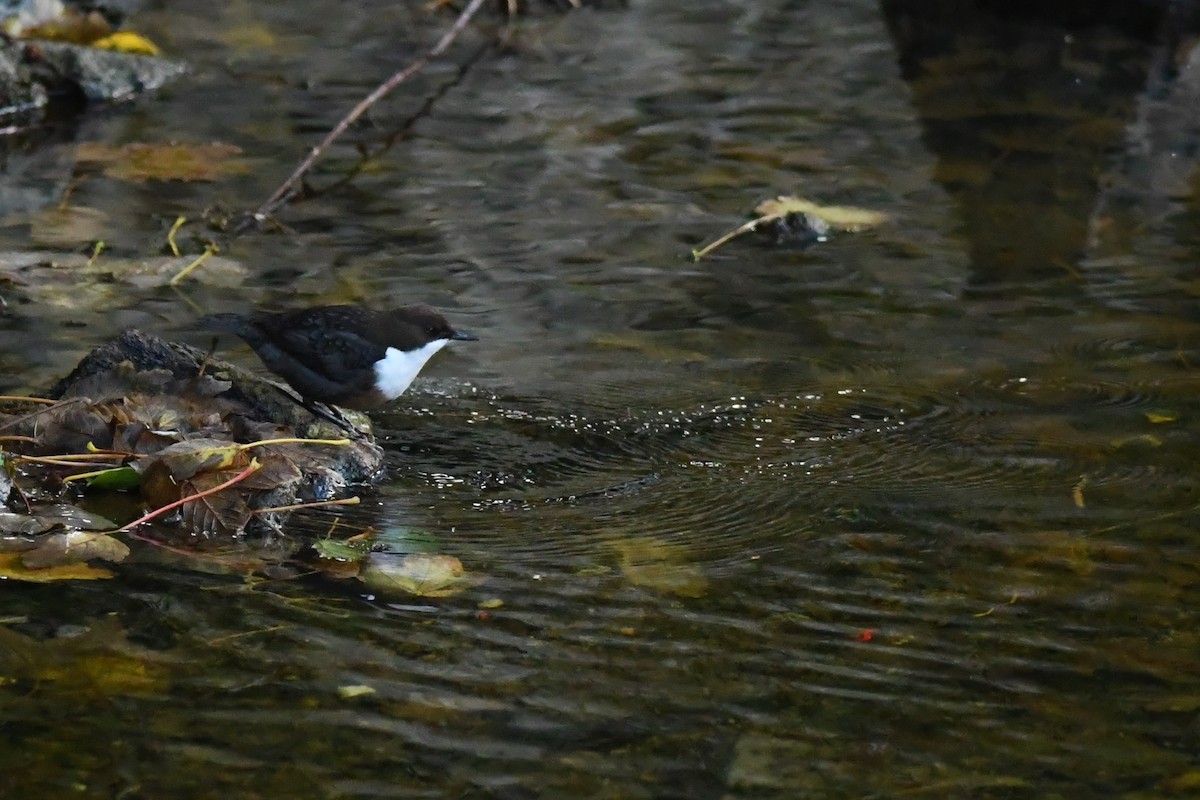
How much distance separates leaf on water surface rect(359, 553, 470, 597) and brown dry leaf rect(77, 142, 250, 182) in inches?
175

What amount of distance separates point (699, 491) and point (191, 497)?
1.39 m

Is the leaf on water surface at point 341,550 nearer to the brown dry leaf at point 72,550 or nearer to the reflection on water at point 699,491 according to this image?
the reflection on water at point 699,491

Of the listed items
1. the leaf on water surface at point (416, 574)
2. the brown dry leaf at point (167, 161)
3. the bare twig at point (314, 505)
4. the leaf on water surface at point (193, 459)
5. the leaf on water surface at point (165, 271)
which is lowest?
the brown dry leaf at point (167, 161)

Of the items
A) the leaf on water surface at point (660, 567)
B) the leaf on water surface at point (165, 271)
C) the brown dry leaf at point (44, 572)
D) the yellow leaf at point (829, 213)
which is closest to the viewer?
the brown dry leaf at point (44, 572)

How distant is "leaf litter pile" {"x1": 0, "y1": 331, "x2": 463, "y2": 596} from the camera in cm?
411

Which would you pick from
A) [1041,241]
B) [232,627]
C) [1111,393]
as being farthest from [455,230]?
[232,627]

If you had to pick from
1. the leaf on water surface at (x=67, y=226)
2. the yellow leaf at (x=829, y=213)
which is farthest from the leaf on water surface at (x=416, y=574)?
the yellow leaf at (x=829, y=213)

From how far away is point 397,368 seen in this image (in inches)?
197

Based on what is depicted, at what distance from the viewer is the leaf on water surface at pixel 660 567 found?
4.09 m

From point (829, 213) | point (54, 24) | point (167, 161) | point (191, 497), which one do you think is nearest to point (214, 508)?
point (191, 497)

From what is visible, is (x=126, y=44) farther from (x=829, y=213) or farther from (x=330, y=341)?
(x=330, y=341)

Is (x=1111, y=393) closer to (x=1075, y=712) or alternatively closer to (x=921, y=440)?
(x=921, y=440)

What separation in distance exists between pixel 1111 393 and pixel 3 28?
7.34 metres

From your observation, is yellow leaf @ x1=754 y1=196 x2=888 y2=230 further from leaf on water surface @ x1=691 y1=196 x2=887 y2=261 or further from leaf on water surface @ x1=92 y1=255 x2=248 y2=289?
leaf on water surface @ x1=92 y1=255 x2=248 y2=289
